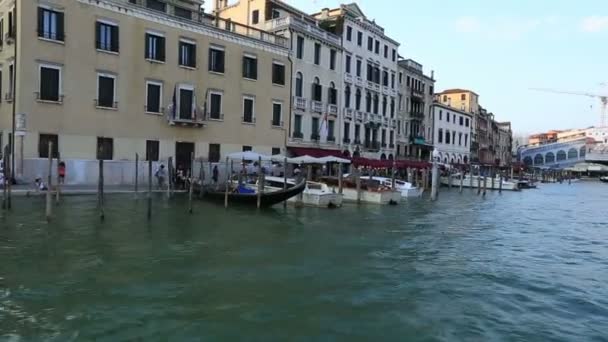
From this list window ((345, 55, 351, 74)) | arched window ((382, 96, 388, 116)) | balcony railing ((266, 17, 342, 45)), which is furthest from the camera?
arched window ((382, 96, 388, 116))

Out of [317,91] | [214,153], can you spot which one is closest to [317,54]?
[317,91]

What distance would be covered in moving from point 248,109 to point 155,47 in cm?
620

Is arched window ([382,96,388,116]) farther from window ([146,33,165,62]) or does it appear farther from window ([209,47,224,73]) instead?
window ([146,33,165,62])

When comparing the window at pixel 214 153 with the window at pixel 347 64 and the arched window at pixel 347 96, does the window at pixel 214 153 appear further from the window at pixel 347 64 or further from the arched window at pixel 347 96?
the window at pixel 347 64

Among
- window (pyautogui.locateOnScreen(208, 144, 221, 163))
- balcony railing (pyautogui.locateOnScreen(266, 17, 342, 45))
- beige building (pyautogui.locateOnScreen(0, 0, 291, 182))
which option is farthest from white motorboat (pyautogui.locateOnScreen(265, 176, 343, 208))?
balcony railing (pyautogui.locateOnScreen(266, 17, 342, 45))

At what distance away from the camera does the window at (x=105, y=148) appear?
77.2 feet

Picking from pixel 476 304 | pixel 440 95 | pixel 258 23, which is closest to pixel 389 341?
pixel 476 304

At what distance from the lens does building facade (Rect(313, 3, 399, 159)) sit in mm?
37406

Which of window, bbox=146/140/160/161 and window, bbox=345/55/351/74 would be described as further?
window, bbox=345/55/351/74

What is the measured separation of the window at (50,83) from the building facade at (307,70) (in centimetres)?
1371

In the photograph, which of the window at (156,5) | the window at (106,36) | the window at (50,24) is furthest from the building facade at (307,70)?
the window at (50,24)

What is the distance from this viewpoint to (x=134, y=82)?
24500mm

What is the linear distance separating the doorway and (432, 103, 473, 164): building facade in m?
32.3

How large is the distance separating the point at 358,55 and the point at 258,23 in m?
8.30
